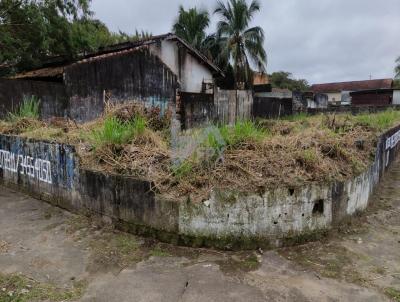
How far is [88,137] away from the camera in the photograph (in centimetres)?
525

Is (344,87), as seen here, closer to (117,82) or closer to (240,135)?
(117,82)

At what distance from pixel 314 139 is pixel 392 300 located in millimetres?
2631

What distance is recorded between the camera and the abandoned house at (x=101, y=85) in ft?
30.4

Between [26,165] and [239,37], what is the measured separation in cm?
1875

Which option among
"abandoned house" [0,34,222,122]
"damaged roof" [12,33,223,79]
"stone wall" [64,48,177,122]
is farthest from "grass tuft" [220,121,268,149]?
"damaged roof" [12,33,223,79]

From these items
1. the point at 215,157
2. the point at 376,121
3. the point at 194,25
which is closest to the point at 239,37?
the point at 194,25

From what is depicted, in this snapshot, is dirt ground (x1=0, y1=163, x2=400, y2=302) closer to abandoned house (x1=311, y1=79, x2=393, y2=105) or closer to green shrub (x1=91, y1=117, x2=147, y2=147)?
green shrub (x1=91, y1=117, x2=147, y2=147)

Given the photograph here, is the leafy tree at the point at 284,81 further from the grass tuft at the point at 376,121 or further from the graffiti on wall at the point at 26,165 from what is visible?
the graffiti on wall at the point at 26,165

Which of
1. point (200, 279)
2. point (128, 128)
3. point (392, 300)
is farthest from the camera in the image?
point (128, 128)

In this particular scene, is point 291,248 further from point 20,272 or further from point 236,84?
point 236,84

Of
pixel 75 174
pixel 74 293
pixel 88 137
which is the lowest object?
pixel 74 293

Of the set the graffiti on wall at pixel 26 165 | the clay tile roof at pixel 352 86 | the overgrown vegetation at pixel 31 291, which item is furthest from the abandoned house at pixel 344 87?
the overgrown vegetation at pixel 31 291

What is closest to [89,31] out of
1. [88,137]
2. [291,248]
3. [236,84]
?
[236,84]

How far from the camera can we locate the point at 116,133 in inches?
190
